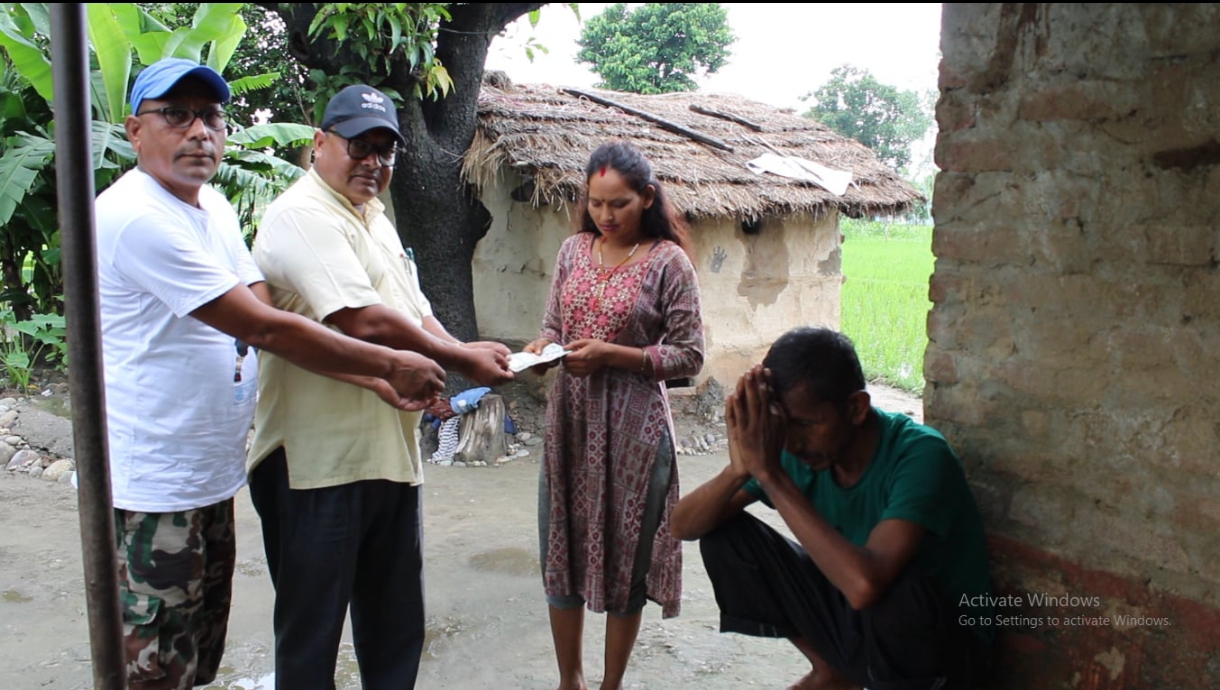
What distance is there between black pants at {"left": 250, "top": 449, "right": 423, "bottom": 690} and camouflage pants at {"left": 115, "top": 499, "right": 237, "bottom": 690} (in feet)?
A: 0.55

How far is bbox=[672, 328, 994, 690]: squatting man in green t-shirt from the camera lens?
2186mm

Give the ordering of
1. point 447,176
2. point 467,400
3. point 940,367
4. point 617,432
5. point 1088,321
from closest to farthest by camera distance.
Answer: point 1088,321 → point 940,367 → point 617,432 → point 467,400 → point 447,176

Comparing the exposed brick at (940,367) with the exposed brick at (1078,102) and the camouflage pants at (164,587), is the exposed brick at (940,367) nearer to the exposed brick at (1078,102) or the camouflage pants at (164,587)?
the exposed brick at (1078,102)

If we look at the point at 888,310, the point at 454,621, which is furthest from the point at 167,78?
the point at 888,310

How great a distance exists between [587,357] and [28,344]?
651 centimetres

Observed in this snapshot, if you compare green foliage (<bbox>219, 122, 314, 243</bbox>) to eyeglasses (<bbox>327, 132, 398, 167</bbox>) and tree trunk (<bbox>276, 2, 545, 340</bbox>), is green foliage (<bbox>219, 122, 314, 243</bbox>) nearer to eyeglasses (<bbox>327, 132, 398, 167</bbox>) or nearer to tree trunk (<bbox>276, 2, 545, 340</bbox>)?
tree trunk (<bbox>276, 2, 545, 340</bbox>)

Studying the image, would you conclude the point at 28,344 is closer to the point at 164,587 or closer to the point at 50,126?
the point at 50,126

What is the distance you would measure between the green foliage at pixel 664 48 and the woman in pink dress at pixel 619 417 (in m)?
20.2

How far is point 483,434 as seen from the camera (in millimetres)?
6465

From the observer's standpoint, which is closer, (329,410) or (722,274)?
(329,410)

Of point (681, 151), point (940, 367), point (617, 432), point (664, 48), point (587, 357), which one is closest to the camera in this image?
point (940, 367)

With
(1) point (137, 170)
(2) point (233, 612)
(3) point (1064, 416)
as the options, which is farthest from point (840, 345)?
(2) point (233, 612)

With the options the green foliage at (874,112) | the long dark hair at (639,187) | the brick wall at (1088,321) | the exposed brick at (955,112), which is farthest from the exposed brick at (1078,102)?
the green foliage at (874,112)

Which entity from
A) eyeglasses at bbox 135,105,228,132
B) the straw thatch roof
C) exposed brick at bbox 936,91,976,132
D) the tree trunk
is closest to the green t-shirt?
exposed brick at bbox 936,91,976,132
